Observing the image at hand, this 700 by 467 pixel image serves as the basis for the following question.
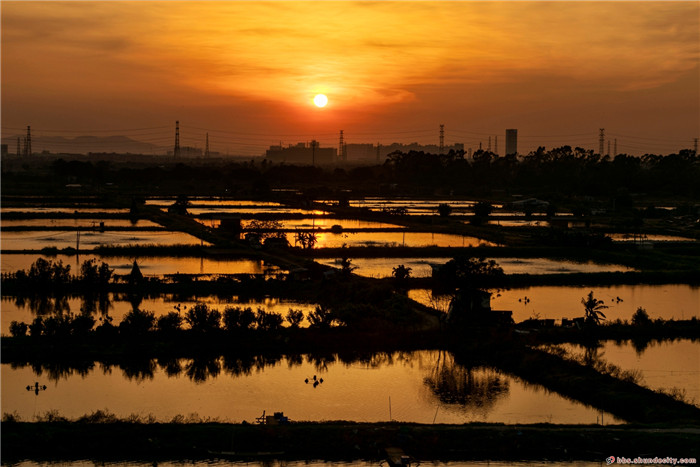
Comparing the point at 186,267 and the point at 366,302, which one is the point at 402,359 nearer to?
the point at 366,302

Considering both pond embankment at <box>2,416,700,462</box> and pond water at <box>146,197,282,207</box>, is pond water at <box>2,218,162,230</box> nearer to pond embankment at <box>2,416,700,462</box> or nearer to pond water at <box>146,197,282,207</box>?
pond water at <box>146,197,282,207</box>

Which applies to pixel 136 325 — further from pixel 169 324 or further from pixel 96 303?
pixel 96 303

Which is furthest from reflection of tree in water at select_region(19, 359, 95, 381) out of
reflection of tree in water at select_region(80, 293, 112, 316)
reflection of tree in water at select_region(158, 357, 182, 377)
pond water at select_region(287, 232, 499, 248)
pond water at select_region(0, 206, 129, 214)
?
pond water at select_region(0, 206, 129, 214)

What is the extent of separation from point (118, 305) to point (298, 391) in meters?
7.49

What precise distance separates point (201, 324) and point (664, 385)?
26.9 feet

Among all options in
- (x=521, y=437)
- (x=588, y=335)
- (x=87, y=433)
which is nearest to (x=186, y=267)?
(x=588, y=335)

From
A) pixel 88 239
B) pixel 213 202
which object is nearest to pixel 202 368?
pixel 88 239

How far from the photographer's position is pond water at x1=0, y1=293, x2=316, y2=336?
59.3 ft

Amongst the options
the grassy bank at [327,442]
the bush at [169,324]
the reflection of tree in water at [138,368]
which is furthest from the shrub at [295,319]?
the grassy bank at [327,442]

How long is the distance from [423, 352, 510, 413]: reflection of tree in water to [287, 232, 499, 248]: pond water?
1553 cm

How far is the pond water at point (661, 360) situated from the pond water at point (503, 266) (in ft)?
26.9

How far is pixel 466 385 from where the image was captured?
13500 mm

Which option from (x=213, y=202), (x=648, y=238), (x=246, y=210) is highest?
(x=213, y=202)

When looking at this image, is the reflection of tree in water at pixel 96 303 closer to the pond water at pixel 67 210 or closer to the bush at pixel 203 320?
the bush at pixel 203 320
